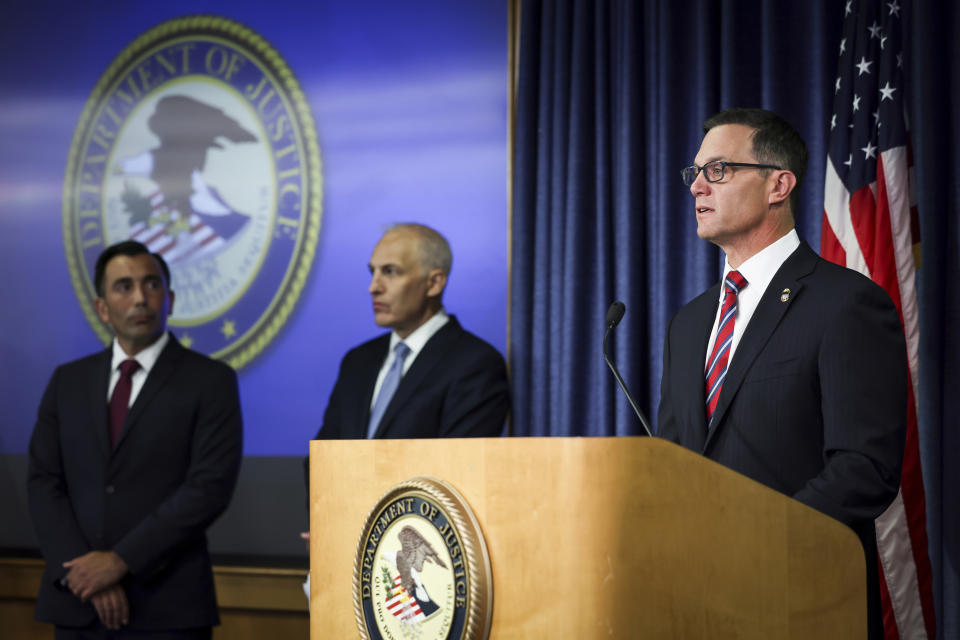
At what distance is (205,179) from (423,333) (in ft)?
4.82

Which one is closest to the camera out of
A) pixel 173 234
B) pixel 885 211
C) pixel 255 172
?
pixel 885 211

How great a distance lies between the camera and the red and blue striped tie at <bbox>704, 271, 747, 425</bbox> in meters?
2.02

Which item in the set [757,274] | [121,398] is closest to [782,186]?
[757,274]

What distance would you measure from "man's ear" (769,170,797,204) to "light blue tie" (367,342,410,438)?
147 cm

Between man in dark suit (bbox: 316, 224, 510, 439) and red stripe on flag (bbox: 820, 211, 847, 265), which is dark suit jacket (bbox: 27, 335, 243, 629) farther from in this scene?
red stripe on flag (bbox: 820, 211, 847, 265)

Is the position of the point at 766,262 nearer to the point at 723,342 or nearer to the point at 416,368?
the point at 723,342

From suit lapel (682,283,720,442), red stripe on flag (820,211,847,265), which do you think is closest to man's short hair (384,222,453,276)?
red stripe on flag (820,211,847,265)

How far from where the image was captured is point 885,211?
9.40 feet

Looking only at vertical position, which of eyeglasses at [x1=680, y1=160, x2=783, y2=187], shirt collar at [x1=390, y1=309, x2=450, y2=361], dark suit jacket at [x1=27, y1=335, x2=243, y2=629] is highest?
eyeglasses at [x1=680, y1=160, x2=783, y2=187]

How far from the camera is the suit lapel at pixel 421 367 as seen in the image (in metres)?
3.12

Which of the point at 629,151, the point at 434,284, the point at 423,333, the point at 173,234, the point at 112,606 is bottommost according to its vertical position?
the point at 112,606

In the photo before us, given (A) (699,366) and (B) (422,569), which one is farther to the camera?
(A) (699,366)

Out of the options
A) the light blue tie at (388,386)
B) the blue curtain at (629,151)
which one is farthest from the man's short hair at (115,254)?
the blue curtain at (629,151)

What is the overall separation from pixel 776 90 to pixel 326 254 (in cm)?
183
